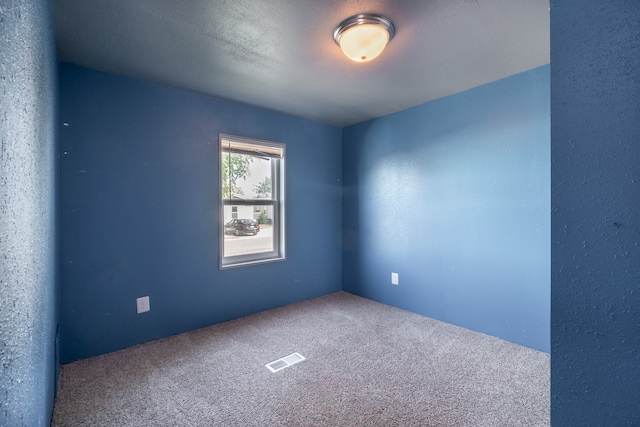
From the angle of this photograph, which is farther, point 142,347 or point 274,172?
point 274,172

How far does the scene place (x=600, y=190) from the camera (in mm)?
716

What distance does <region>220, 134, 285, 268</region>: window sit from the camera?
10.2 feet

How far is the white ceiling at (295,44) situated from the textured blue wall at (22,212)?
58 cm

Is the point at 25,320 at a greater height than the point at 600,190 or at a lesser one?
lesser

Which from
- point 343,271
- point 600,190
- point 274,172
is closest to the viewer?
point 600,190

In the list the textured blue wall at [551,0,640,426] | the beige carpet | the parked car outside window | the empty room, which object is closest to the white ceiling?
the empty room

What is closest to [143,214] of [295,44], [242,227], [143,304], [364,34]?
[143,304]

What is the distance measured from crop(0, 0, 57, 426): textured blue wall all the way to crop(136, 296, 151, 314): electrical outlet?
1.20 meters

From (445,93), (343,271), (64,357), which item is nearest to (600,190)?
(445,93)

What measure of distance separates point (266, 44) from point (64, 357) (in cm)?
269

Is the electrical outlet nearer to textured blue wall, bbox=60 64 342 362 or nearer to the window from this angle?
textured blue wall, bbox=60 64 342 362

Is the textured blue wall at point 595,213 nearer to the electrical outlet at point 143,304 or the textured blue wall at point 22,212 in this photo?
the textured blue wall at point 22,212

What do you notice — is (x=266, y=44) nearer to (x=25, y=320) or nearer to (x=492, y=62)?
(x=492, y=62)

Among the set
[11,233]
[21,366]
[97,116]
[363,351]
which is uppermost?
[97,116]
